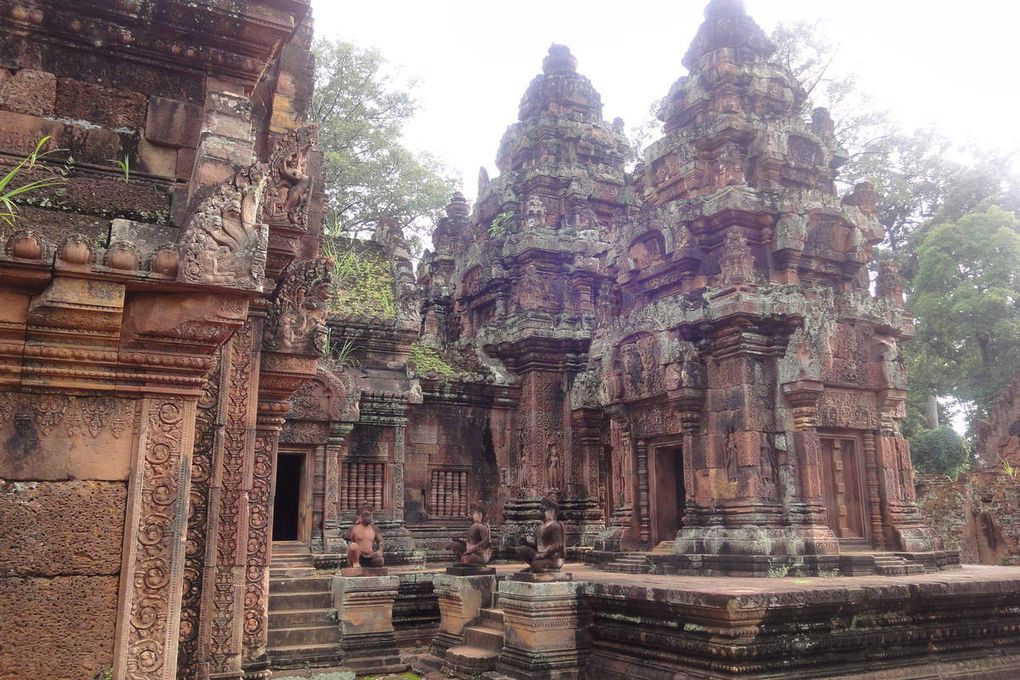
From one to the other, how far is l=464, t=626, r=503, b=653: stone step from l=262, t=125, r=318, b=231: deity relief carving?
5.69 m

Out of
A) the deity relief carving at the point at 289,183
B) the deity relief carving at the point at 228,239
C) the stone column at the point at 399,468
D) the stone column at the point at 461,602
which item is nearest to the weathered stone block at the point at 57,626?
the deity relief carving at the point at 228,239

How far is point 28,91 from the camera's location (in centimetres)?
340

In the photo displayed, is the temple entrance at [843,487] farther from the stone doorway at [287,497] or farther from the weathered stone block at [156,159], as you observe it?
the weathered stone block at [156,159]

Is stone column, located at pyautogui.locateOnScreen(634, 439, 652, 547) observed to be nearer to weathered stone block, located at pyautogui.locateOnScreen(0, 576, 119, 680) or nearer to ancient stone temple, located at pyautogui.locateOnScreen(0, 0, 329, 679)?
ancient stone temple, located at pyautogui.locateOnScreen(0, 0, 329, 679)

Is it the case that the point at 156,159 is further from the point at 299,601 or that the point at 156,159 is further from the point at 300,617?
the point at 299,601

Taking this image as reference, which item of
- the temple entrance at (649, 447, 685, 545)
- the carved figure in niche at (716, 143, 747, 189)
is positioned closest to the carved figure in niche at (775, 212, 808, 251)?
the carved figure in niche at (716, 143, 747, 189)

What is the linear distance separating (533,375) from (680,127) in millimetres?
5536

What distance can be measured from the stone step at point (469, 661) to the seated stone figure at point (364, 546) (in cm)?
155

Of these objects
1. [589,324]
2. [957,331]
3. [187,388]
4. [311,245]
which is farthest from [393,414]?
[957,331]

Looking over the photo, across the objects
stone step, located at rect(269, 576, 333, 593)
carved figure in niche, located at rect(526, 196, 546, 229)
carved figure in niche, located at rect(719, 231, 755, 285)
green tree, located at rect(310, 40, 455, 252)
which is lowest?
stone step, located at rect(269, 576, 333, 593)

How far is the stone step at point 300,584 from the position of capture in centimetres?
995

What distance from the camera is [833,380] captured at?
10.7 m

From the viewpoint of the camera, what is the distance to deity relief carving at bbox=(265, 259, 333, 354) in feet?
17.8

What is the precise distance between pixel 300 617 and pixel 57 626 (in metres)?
7.05
